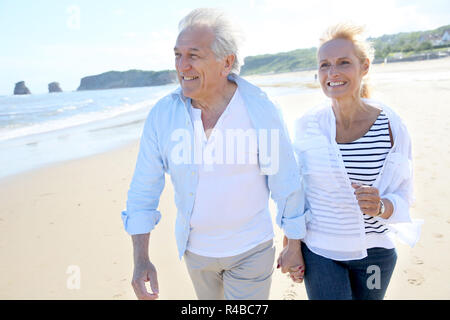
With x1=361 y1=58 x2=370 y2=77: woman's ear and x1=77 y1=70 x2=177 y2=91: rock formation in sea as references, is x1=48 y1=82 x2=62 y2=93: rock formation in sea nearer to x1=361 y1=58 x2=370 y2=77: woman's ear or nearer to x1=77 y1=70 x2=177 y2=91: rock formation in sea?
x1=77 y1=70 x2=177 y2=91: rock formation in sea

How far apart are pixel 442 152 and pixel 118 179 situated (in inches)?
254

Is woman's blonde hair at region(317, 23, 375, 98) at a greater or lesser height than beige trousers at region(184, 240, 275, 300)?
greater

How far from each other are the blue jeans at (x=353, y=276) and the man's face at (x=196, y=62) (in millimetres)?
1176

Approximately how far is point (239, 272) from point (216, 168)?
0.61 metres

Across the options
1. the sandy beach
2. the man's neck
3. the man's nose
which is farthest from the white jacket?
the man's nose

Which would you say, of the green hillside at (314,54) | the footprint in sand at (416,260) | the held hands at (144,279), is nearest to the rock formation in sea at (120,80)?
the green hillside at (314,54)

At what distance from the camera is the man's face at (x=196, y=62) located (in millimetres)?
1882

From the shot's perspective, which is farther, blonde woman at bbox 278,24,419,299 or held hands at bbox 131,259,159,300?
blonde woman at bbox 278,24,419,299

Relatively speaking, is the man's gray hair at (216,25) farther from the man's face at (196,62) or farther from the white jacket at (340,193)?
the white jacket at (340,193)

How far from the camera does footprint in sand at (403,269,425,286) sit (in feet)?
11.1

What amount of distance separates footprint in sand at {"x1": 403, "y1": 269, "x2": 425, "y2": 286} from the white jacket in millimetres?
1519

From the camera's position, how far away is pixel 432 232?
4199 millimetres

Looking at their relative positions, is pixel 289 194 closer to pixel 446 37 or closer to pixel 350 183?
pixel 350 183
